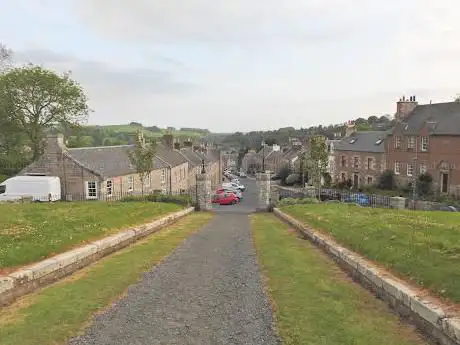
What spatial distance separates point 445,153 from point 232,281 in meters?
46.6

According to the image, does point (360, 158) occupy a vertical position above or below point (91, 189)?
above

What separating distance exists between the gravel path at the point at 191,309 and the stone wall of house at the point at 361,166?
5388 cm

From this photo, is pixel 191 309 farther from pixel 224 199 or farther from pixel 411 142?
pixel 411 142

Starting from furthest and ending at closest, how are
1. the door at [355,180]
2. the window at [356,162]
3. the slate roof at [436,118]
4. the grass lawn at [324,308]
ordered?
the door at [355,180] → the window at [356,162] → the slate roof at [436,118] → the grass lawn at [324,308]

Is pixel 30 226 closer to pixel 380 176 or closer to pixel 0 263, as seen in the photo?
pixel 0 263

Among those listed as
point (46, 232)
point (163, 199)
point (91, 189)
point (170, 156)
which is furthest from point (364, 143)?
point (46, 232)

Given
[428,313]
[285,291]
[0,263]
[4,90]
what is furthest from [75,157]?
[428,313]

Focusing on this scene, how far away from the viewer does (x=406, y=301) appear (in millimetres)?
7004

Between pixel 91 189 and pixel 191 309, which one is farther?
pixel 91 189

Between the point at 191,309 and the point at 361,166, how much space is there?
6123 centimetres

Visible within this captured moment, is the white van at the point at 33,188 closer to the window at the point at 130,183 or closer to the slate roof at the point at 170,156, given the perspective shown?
the window at the point at 130,183

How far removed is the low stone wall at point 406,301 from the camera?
582 centimetres

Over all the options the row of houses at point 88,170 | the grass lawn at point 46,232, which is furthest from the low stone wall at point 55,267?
the row of houses at point 88,170

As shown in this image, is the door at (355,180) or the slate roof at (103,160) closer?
the slate roof at (103,160)
